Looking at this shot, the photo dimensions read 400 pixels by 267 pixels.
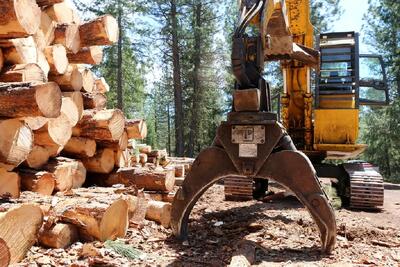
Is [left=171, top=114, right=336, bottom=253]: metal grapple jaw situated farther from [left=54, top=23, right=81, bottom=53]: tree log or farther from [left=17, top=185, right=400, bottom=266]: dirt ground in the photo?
[left=54, top=23, right=81, bottom=53]: tree log

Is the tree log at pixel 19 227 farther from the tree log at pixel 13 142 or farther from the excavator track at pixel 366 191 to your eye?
the excavator track at pixel 366 191

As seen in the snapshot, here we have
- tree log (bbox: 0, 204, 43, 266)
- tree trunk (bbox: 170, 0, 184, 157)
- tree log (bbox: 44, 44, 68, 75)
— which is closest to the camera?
tree log (bbox: 0, 204, 43, 266)

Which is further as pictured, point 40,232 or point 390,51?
point 390,51

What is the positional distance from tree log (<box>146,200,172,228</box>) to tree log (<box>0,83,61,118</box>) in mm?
1835

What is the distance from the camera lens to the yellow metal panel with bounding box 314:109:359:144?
22.2 ft

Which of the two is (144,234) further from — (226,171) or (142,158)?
(142,158)

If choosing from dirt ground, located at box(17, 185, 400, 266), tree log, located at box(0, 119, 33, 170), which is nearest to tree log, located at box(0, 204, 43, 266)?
dirt ground, located at box(17, 185, 400, 266)

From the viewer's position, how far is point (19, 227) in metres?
3.21

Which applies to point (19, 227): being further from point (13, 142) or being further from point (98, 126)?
point (98, 126)

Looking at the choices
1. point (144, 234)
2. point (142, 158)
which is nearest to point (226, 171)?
point (144, 234)

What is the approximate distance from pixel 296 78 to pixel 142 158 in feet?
12.8

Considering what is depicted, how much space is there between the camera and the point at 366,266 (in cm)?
331

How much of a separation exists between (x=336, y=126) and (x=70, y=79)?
14.3ft

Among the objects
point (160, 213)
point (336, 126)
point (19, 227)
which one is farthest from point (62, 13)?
point (336, 126)
